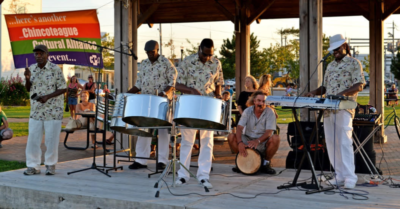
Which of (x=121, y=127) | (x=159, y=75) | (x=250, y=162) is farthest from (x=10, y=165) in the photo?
(x=250, y=162)

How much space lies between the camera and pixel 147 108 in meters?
4.80

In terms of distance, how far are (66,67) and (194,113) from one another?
106ft

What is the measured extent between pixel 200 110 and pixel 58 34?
17.0 feet

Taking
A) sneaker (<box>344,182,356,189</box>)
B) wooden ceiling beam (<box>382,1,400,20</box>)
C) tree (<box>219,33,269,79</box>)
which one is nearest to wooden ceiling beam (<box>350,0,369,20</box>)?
wooden ceiling beam (<box>382,1,400,20</box>)

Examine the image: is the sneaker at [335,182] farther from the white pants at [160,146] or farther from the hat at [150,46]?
the hat at [150,46]

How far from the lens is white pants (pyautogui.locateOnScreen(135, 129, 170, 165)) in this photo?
616 centimetres

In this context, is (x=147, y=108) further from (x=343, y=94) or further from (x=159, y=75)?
(x=343, y=94)

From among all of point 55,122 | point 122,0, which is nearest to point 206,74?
point 55,122

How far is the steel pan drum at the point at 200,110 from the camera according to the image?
15.0 ft

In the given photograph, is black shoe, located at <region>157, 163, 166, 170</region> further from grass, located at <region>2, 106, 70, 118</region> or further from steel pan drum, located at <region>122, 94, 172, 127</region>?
grass, located at <region>2, 106, 70, 118</region>

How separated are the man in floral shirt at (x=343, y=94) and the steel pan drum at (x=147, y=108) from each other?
147 cm

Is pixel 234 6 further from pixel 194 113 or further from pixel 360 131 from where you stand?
pixel 194 113

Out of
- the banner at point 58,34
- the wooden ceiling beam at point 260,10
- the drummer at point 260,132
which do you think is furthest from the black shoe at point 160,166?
the wooden ceiling beam at point 260,10

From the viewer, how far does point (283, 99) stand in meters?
4.68
